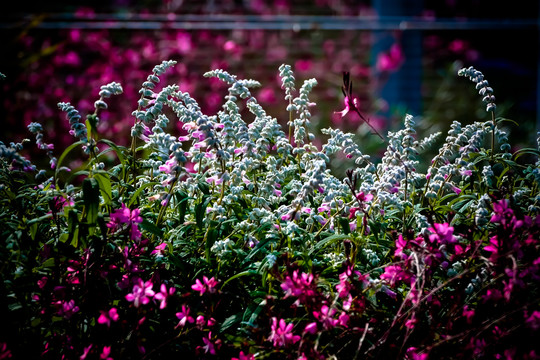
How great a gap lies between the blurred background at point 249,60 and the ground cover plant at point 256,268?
317cm

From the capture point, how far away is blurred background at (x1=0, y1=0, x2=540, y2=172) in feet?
18.3

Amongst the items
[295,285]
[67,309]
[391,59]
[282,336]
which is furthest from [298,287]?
[391,59]

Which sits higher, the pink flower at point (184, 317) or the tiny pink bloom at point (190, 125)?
the tiny pink bloom at point (190, 125)

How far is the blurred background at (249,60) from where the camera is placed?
5.57 meters

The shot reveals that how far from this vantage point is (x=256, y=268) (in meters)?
1.75

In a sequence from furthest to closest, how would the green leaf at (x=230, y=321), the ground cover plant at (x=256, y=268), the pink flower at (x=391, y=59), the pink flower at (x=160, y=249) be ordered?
the pink flower at (x=391, y=59) → the pink flower at (x=160, y=249) → the green leaf at (x=230, y=321) → the ground cover plant at (x=256, y=268)

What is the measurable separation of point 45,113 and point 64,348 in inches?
170

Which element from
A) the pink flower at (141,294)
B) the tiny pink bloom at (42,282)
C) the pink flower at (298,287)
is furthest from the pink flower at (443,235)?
the tiny pink bloom at (42,282)

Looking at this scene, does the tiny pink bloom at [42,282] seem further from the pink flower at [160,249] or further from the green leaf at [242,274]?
the green leaf at [242,274]

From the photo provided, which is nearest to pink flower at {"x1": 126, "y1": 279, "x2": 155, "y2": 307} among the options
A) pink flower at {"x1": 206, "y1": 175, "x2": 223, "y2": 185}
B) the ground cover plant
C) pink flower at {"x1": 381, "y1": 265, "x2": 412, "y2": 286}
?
the ground cover plant

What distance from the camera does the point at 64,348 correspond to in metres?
1.62

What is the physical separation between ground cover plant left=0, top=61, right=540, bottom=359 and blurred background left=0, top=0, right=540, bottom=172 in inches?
125

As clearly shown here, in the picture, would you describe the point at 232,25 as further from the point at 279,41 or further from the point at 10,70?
the point at 10,70

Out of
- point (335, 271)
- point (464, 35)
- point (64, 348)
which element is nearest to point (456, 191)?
point (335, 271)
